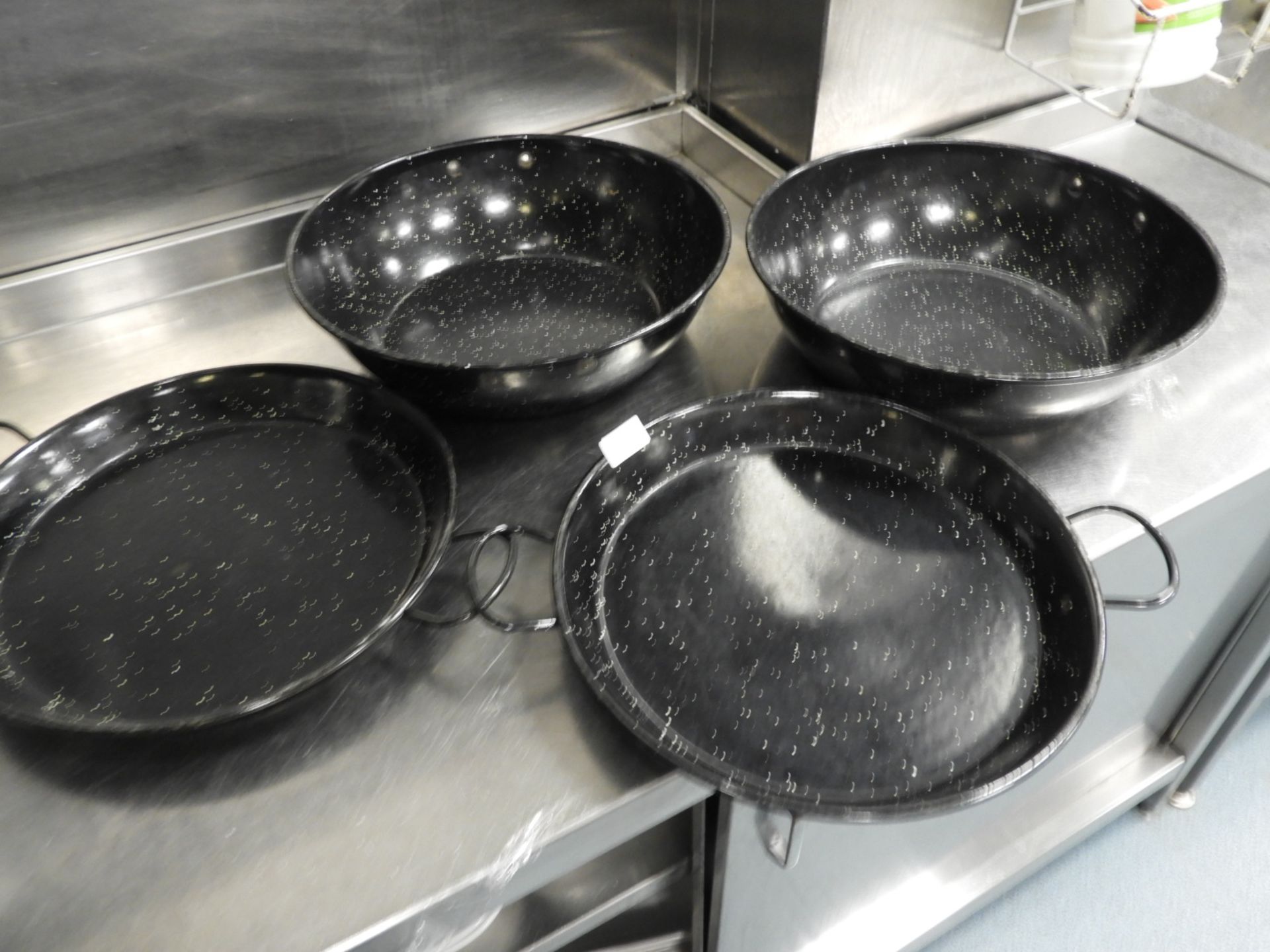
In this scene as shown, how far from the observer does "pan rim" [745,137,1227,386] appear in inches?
20.7

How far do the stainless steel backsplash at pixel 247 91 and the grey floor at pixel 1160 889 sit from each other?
960 mm

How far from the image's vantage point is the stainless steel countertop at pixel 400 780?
423 mm

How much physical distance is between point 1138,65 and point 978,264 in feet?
0.58

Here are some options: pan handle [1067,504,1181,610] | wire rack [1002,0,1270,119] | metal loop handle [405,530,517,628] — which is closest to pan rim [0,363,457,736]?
metal loop handle [405,530,517,628]

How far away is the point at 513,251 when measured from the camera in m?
0.76

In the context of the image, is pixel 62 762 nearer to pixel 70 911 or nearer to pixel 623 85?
pixel 70 911

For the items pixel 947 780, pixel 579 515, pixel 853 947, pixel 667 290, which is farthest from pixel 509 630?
pixel 853 947

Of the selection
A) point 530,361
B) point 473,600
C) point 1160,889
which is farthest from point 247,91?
point 1160,889

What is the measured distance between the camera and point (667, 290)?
2.31ft

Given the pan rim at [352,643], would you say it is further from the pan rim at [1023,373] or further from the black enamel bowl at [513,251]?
the pan rim at [1023,373]

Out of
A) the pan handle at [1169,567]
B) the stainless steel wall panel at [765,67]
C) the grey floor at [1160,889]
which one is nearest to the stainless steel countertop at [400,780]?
the pan handle at [1169,567]

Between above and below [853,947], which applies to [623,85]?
above

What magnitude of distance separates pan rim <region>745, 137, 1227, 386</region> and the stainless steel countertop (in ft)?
0.29

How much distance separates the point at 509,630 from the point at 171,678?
0.17m
